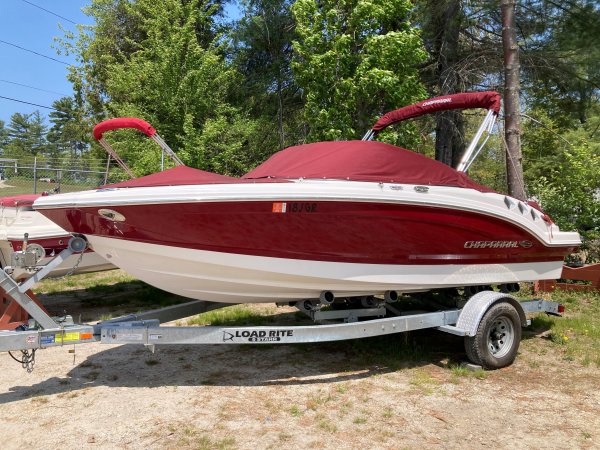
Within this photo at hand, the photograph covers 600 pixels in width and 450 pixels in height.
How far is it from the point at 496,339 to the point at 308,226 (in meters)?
2.19

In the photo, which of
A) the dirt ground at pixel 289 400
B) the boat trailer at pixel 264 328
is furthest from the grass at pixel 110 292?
the boat trailer at pixel 264 328

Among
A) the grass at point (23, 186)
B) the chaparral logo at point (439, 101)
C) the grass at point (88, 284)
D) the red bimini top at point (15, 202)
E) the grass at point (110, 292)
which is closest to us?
the chaparral logo at point (439, 101)

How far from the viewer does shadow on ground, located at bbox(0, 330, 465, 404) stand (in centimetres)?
414

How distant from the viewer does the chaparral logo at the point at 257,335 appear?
380 cm

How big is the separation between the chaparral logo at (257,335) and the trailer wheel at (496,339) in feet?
5.51

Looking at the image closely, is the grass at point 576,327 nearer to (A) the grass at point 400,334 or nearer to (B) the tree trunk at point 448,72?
(A) the grass at point 400,334

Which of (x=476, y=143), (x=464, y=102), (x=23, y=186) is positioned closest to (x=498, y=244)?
(x=476, y=143)

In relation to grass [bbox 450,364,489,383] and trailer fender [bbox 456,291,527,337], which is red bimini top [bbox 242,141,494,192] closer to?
trailer fender [bbox 456,291,527,337]

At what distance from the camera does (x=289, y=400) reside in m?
3.79

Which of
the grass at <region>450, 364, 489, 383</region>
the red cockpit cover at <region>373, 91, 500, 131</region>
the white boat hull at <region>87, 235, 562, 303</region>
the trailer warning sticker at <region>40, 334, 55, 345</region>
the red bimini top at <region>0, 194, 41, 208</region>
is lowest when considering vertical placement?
the grass at <region>450, 364, 489, 383</region>

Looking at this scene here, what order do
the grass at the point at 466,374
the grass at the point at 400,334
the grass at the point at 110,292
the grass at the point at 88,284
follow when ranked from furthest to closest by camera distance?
the grass at the point at 88,284 < the grass at the point at 110,292 < the grass at the point at 400,334 < the grass at the point at 466,374

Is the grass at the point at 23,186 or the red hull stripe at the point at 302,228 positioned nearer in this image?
the red hull stripe at the point at 302,228

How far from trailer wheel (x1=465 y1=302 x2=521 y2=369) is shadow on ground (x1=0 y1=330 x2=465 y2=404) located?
Answer: 1.26ft

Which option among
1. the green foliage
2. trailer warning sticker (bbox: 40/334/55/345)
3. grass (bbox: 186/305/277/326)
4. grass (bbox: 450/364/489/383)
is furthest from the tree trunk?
trailer warning sticker (bbox: 40/334/55/345)
